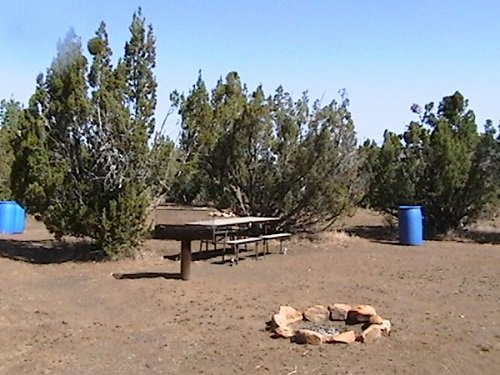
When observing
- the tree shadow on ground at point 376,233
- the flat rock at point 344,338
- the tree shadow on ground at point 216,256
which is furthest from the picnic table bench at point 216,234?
the flat rock at point 344,338

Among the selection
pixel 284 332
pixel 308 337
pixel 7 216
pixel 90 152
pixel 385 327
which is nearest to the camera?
pixel 308 337

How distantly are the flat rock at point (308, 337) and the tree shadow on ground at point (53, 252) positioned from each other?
21.1ft

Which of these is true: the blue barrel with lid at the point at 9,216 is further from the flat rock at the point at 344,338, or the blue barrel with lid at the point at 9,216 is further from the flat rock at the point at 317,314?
the flat rock at the point at 344,338

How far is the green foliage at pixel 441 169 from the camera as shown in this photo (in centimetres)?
1769

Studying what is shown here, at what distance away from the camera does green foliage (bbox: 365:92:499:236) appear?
17688 millimetres

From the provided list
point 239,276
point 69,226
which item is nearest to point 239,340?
point 239,276

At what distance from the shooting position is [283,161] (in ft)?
51.0

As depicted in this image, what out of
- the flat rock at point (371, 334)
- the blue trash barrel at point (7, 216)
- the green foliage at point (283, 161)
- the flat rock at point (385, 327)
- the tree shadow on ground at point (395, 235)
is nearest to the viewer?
the flat rock at point (371, 334)

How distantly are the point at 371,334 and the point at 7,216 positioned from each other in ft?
44.6

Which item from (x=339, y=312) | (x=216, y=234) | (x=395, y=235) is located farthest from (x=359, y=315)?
(x=395, y=235)

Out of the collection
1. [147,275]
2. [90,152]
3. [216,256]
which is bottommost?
[147,275]

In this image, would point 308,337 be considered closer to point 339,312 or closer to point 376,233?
point 339,312

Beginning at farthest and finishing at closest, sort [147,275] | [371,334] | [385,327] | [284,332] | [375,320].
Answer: [147,275]
[375,320]
[385,327]
[284,332]
[371,334]

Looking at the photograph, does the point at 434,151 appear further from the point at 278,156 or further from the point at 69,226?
the point at 69,226
